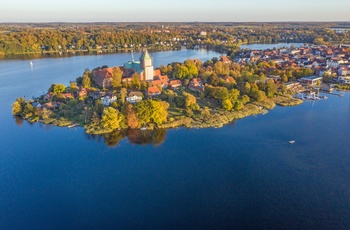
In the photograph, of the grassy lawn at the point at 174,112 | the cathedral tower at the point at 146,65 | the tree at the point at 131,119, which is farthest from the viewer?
the cathedral tower at the point at 146,65

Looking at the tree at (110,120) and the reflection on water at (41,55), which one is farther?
the reflection on water at (41,55)

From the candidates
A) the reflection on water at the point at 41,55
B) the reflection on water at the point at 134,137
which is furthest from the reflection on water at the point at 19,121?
the reflection on water at the point at 41,55

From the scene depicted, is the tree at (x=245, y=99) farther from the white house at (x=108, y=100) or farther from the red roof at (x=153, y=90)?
the white house at (x=108, y=100)

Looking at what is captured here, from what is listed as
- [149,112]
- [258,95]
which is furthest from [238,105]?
[149,112]

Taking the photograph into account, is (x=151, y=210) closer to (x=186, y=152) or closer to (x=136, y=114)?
(x=186, y=152)

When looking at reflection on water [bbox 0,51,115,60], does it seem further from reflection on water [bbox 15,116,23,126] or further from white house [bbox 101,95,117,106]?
white house [bbox 101,95,117,106]

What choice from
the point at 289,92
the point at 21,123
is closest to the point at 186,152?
the point at 21,123
